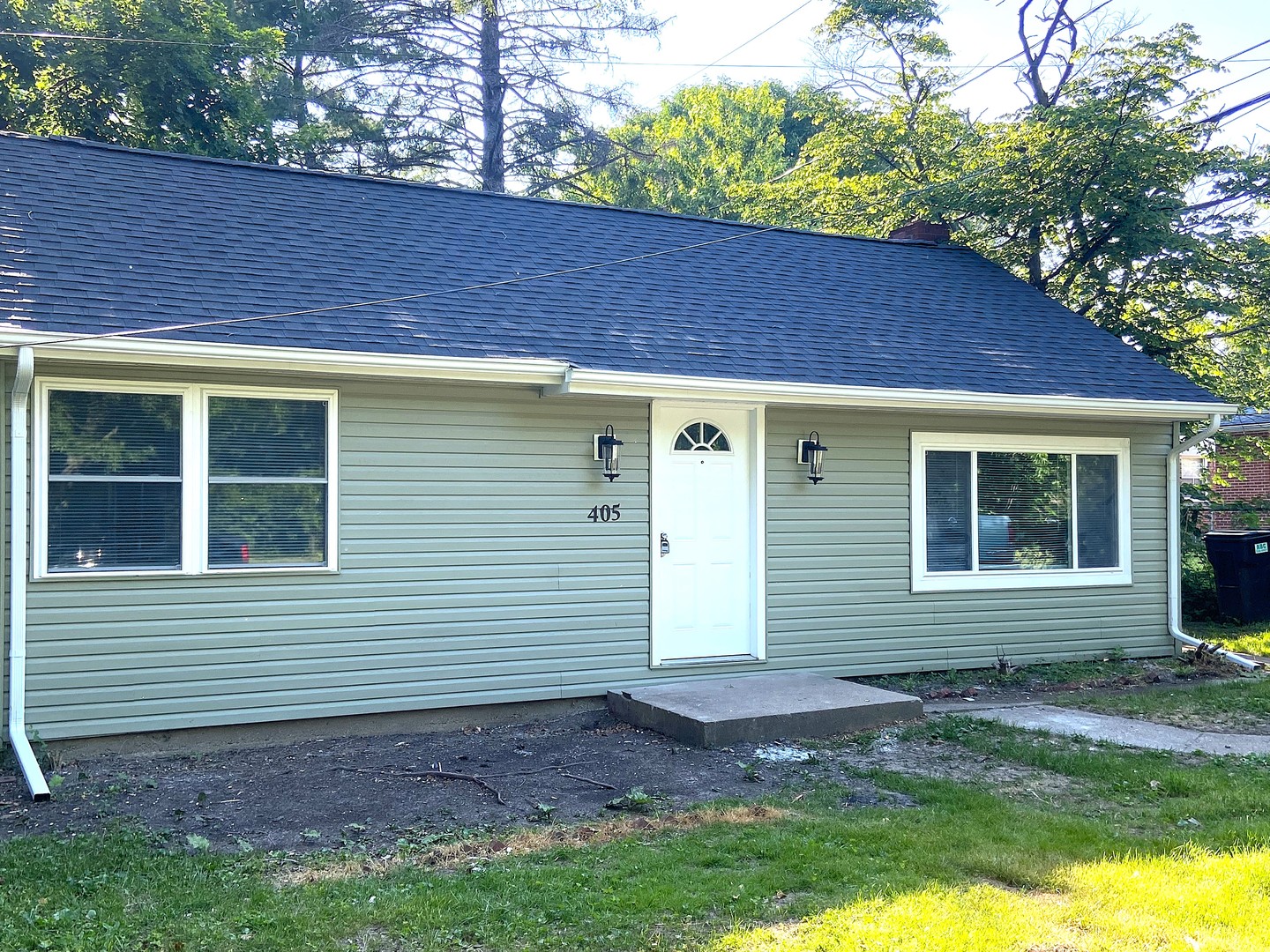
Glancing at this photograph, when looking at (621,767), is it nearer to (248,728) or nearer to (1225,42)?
(248,728)

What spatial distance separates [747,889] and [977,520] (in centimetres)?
616

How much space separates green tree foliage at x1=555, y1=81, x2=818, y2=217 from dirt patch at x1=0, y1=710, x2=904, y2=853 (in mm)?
14048

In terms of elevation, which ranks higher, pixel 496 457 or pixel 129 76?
pixel 129 76

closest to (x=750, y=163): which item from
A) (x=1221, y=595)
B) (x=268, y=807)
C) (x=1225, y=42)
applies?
(x=1225, y=42)

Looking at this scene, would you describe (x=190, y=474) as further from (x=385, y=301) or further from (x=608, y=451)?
(x=608, y=451)

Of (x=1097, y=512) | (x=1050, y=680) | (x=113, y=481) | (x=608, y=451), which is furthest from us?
(x=1097, y=512)

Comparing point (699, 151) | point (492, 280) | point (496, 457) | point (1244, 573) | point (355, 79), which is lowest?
point (1244, 573)

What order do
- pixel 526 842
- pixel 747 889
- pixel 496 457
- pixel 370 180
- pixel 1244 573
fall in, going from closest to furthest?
pixel 747 889
pixel 526 842
pixel 496 457
pixel 370 180
pixel 1244 573

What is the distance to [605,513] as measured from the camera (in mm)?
8180

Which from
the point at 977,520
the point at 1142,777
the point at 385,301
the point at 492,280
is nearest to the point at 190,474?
the point at 385,301

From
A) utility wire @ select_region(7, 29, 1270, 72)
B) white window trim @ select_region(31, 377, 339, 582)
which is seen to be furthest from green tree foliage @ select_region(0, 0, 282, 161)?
white window trim @ select_region(31, 377, 339, 582)

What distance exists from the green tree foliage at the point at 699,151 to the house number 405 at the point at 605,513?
473 inches

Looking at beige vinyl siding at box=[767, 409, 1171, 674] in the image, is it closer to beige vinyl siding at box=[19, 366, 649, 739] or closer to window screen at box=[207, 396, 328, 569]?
beige vinyl siding at box=[19, 366, 649, 739]

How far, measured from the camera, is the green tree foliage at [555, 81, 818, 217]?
69.9 feet
